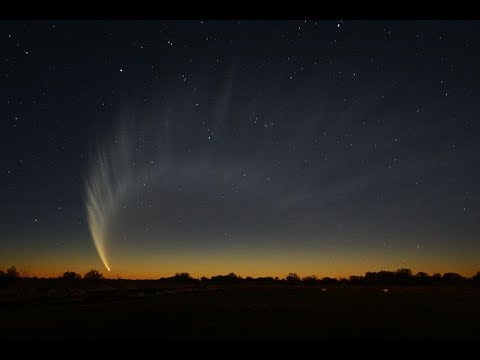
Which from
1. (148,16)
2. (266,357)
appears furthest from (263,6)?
(266,357)

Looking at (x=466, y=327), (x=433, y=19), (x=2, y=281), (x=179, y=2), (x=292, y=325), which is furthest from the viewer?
(x=2, y=281)

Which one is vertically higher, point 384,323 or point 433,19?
point 433,19

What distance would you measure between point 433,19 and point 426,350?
171cm

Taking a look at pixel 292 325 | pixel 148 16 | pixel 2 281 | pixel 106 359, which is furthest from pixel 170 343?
pixel 2 281

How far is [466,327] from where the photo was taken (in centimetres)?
2062

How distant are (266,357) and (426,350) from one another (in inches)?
34.2

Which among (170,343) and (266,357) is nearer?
(266,357)

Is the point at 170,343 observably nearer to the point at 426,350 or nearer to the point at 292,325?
the point at 426,350

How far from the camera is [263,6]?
1.90m

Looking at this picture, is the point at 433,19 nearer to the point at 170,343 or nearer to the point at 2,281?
the point at 170,343

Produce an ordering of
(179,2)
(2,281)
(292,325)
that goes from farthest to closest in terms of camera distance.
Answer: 1. (2,281)
2. (292,325)
3. (179,2)

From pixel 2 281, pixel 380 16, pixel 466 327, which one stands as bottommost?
pixel 466 327

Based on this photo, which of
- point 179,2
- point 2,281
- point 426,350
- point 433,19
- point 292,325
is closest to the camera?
point 179,2

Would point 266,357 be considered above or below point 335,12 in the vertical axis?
below
